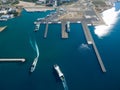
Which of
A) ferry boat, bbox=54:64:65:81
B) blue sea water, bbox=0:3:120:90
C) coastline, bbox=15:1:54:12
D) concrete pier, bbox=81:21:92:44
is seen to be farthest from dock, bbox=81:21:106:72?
coastline, bbox=15:1:54:12

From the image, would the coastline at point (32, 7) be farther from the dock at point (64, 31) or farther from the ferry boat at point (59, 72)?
the ferry boat at point (59, 72)

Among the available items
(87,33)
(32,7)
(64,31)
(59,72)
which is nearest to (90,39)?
(87,33)

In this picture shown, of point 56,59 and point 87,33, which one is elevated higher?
point 56,59

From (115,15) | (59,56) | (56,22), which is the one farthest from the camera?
(115,15)

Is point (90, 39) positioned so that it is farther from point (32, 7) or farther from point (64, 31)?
point (32, 7)

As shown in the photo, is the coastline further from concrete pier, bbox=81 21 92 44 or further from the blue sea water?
concrete pier, bbox=81 21 92 44

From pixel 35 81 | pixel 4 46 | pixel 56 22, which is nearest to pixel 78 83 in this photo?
pixel 35 81

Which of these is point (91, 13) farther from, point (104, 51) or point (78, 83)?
point (78, 83)

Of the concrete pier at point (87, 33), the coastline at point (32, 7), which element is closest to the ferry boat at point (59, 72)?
the concrete pier at point (87, 33)
